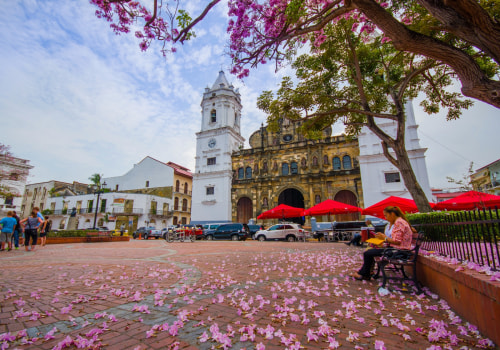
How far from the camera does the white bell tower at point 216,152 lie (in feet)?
101

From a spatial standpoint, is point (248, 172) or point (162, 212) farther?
point (162, 212)

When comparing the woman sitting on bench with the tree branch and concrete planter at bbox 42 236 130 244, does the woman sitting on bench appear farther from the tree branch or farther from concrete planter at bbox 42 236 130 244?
concrete planter at bbox 42 236 130 244

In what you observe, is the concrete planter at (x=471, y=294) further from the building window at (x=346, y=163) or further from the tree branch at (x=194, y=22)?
the building window at (x=346, y=163)

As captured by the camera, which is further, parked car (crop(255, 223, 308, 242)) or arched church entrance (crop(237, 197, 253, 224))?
arched church entrance (crop(237, 197, 253, 224))

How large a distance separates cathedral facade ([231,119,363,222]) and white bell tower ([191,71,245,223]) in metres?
1.34

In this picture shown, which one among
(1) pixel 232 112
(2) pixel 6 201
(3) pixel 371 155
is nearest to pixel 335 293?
(3) pixel 371 155

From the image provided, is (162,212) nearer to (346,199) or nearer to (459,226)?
(346,199)

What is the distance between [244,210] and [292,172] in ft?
25.4

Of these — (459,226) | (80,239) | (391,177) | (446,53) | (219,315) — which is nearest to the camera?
(219,315)

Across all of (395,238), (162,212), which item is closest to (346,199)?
(395,238)

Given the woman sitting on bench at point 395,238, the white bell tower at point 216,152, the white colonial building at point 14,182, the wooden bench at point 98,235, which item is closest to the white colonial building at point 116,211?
the white colonial building at point 14,182

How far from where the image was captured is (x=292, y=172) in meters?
28.6

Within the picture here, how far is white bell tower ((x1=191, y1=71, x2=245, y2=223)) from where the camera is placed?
1208 inches

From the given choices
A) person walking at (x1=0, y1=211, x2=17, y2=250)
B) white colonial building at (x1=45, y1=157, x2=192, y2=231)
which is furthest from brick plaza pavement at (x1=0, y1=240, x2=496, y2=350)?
white colonial building at (x1=45, y1=157, x2=192, y2=231)
